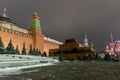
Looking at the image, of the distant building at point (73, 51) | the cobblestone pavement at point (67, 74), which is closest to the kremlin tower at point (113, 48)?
the distant building at point (73, 51)

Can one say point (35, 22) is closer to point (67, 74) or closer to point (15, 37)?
point (15, 37)

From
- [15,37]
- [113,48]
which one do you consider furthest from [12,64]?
[113,48]

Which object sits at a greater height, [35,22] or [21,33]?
[35,22]

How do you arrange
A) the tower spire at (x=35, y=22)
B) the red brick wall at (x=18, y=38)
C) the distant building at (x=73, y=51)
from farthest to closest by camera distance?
the distant building at (x=73, y=51)
the tower spire at (x=35, y=22)
the red brick wall at (x=18, y=38)

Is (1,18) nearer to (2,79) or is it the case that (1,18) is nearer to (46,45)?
(46,45)

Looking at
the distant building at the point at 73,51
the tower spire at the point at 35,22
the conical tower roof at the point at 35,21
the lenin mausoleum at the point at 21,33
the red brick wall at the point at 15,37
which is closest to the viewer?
the red brick wall at the point at 15,37

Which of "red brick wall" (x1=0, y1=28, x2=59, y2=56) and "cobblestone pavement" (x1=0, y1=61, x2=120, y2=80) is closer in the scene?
"cobblestone pavement" (x1=0, y1=61, x2=120, y2=80)

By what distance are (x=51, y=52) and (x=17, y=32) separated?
27.8 meters

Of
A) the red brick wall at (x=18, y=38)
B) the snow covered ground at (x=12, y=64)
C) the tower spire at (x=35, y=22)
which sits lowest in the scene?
the snow covered ground at (x=12, y=64)

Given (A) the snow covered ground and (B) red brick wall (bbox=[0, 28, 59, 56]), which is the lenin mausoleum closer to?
(B) red brick wall (bbox=[0, 28, 59, 56])

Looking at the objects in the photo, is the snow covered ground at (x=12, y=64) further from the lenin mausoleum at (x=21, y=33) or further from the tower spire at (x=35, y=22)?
the tower spire at (x=35, y=22)

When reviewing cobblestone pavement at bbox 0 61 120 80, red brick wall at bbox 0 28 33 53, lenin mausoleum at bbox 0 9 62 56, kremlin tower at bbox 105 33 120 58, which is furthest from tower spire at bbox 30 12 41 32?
kremlin tower at bbox 105 33 120 58

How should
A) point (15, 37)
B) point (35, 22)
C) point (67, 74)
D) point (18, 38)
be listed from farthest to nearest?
point (35, 22), point (18, 38), point (15, 37), point (67, 74)

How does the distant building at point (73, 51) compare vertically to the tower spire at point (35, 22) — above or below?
below
